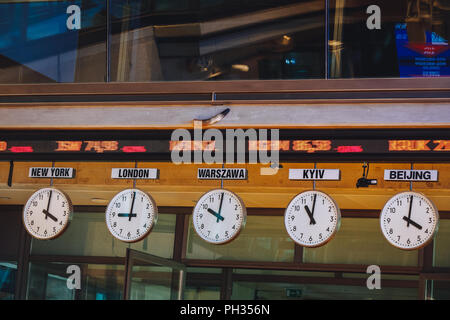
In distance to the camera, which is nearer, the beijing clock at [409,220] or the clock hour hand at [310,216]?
the beijing clock at [409,220]

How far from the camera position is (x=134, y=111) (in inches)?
258

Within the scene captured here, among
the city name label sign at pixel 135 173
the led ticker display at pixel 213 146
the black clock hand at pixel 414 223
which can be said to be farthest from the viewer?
the city name label sign at pixel 135 173

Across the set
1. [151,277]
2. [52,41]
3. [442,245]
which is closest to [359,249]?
[442,245]

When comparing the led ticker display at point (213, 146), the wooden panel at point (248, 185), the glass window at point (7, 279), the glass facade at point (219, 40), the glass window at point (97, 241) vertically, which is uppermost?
the glass facade at point (219, 40)

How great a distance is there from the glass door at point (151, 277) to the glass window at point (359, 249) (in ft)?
4.84

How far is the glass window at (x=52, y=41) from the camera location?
6.96 metres

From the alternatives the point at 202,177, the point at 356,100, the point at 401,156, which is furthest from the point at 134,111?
the point at 401,156

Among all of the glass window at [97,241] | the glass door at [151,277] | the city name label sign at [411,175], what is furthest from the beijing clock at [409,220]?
the glass window at [97,241]

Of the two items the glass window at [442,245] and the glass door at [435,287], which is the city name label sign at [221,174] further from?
the glass window at [442,245]

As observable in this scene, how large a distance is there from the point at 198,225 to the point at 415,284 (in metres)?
2.87

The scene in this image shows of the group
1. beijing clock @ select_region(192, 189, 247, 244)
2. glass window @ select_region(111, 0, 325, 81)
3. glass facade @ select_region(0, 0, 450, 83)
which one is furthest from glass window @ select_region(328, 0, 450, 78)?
beijing clock @ select_region(192, 189, 247, 244)

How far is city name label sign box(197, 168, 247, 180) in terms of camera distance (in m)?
6.50

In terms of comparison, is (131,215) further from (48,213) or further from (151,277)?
(151,277)

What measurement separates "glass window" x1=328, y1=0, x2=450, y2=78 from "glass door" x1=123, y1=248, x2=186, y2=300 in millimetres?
2654
